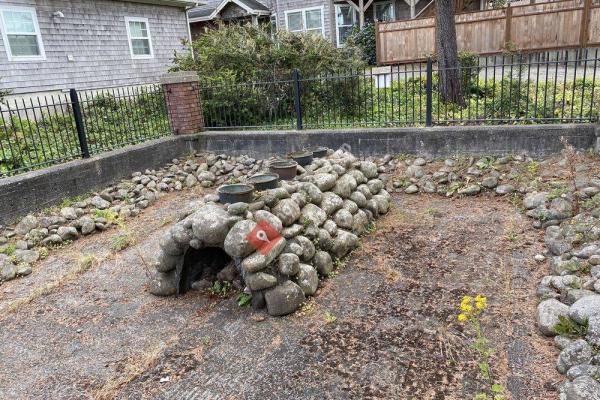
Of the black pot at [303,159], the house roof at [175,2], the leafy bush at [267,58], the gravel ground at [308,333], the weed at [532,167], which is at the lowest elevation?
the gravel ground at [308,333]

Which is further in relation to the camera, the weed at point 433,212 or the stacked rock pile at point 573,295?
the weed at point 433,212

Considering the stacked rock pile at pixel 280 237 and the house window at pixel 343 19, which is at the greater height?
the house window at pixel 343 19

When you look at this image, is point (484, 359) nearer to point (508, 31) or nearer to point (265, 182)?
point (265, 182)

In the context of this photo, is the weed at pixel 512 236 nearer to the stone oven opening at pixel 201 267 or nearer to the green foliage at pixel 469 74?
the stone oven opening at pixel 201 267

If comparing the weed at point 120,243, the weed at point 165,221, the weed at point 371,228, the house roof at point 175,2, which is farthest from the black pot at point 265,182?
the house roof at point 175,2

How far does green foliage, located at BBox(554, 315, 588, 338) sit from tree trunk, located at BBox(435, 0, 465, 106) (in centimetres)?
597

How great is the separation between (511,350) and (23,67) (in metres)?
12.5

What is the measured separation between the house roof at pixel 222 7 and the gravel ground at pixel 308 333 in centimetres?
1643

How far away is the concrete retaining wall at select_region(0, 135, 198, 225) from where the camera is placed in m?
5.88

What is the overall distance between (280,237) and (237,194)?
→ 23.2 inches

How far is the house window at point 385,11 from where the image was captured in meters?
18.7

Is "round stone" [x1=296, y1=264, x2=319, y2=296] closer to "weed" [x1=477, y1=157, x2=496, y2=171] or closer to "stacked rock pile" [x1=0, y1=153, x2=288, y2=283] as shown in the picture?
"stacked rock pile" [x1=0, y1=153, x2=288, y2=283]

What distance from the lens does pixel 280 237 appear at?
12.7 feet

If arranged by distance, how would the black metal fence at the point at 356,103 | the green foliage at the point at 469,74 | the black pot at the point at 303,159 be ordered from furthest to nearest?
the green foliage at the point at 469,74 → the black metal fence at the point at 356,103 → the black pot at the point at 303,159
